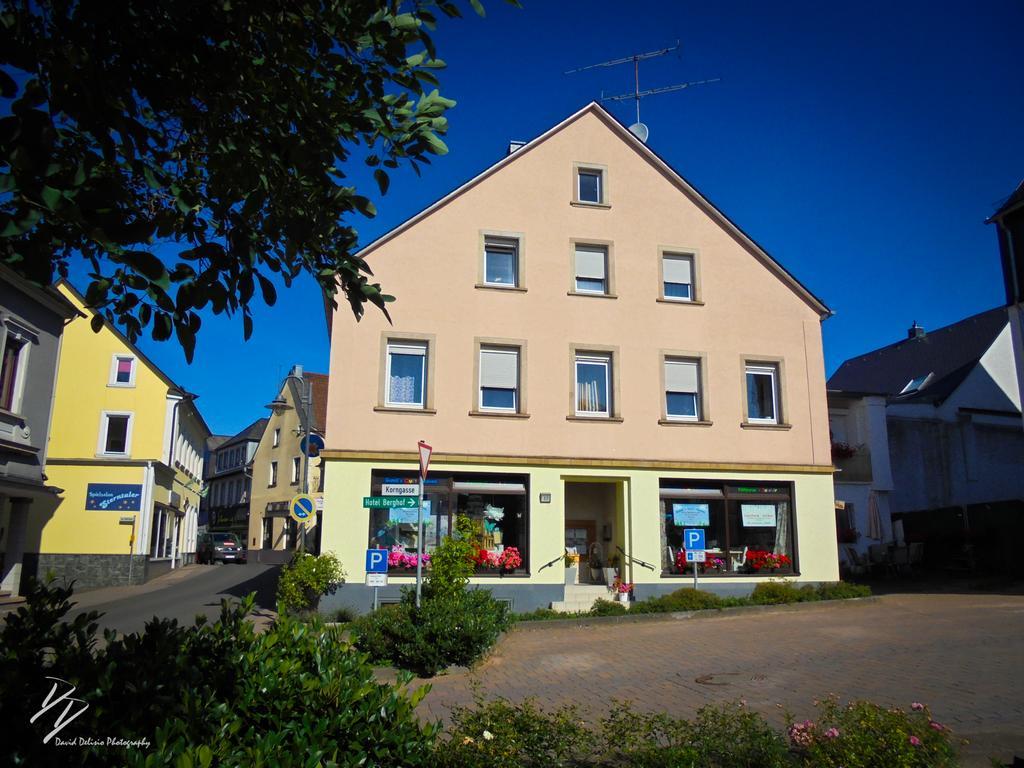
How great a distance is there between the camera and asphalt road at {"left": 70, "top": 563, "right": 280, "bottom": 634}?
18.2 metres

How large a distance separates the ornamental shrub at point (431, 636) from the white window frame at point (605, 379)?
7.97m

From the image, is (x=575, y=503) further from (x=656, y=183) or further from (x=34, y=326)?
(x=34, y=326)

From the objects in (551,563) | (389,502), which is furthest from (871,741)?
(551,563)

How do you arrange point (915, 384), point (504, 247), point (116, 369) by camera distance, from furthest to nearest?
1. point (915, 384)
2. point (116, 369)
3. point (504, 247)

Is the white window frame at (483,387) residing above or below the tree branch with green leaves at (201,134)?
above

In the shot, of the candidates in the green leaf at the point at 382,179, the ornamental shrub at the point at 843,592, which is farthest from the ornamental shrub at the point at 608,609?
the green leaf at the point at 382,179

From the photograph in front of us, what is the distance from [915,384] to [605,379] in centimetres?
2061

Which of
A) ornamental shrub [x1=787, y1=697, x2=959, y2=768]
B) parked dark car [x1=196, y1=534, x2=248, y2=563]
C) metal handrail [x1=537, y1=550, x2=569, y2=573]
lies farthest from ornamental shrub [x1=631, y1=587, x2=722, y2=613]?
parked dark car [x1=196, y1=534, x2=248, y2=563]

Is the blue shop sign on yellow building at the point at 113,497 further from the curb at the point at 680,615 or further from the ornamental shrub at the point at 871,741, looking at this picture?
the ornamental shrub at the point at 871,741

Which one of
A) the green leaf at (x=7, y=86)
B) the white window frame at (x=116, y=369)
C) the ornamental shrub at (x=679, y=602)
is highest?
the white window frame at (x=116, y=369)

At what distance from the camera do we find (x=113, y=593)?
85.3 feet

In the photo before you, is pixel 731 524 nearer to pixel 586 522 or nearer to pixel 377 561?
pixel 586 522

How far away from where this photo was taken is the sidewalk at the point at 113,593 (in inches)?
809

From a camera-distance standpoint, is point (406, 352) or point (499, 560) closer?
point (499, 560)
